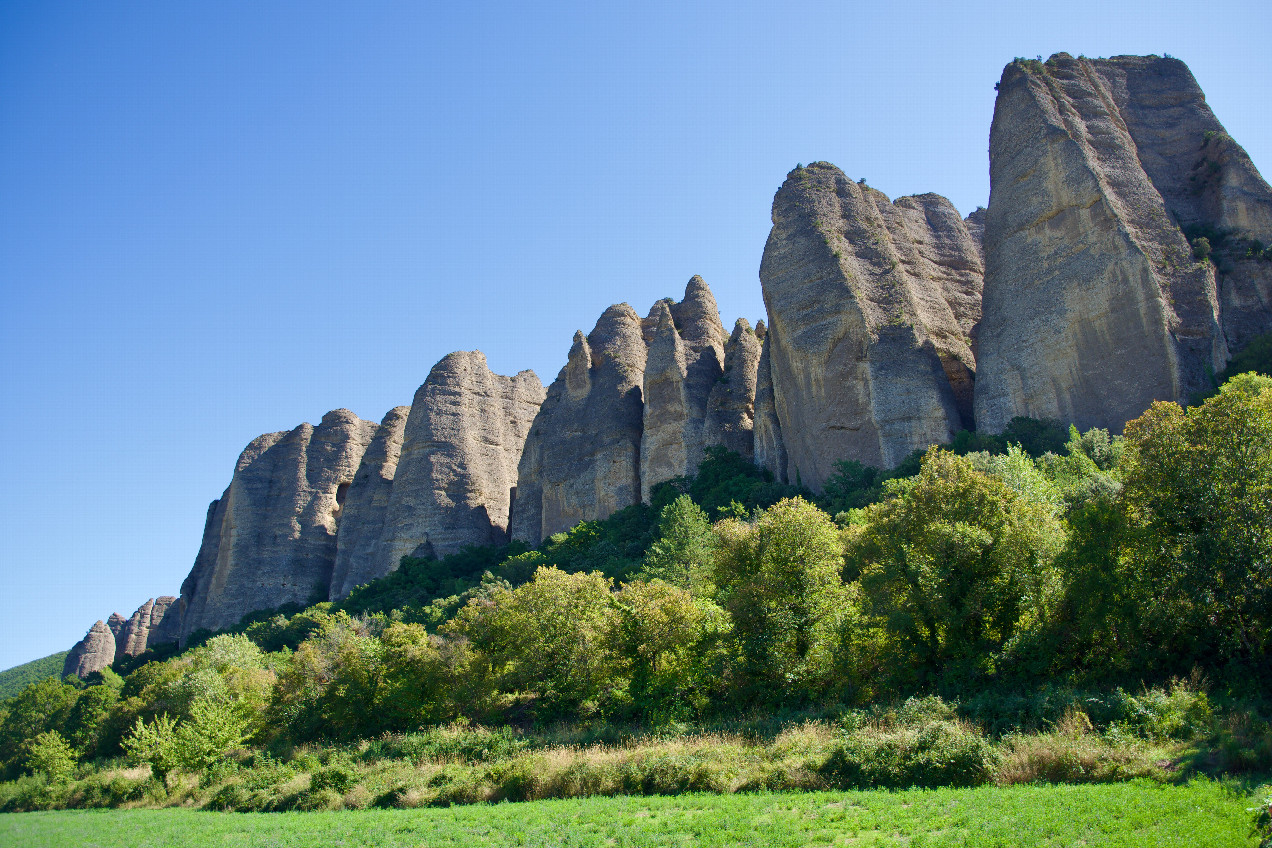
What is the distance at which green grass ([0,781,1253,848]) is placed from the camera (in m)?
9.80

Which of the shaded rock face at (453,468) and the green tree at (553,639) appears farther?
the shaded rock face at (453,468)

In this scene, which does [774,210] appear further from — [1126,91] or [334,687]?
[334,687]

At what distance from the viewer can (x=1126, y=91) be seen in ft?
133

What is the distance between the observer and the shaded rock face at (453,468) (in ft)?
182

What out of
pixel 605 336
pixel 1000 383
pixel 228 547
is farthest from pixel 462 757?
pixel 228 547

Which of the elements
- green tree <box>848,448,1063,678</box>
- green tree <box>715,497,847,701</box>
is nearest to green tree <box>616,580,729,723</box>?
green tree <box>715,497,847,701</box>

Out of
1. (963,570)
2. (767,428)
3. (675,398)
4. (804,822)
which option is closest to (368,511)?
(675,398)

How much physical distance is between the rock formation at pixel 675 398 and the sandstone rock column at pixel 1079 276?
16918 mm

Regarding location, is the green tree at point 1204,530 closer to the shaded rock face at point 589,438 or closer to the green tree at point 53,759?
the shaded rock face at point 589,438

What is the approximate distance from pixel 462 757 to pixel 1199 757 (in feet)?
52.8

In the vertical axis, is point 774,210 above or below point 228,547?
above

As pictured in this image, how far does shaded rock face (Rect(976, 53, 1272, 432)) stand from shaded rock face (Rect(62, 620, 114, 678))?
304 ft

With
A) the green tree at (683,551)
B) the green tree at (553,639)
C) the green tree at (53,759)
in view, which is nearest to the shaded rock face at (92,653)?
the green tree at (53,759)

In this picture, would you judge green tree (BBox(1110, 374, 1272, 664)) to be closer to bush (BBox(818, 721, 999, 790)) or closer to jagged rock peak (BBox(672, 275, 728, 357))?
bush (BBox(818, 721, 999, 790))
